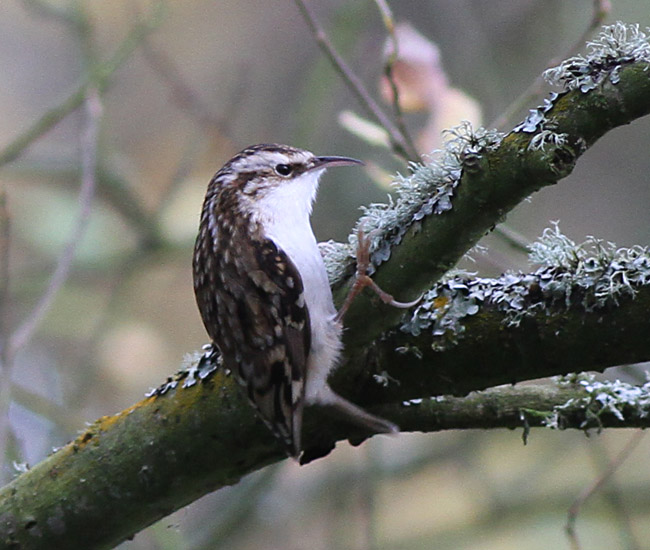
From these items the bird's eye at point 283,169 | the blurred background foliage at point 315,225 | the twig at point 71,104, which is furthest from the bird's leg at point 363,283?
the twig at point 71,104

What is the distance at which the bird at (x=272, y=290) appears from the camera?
1.68m

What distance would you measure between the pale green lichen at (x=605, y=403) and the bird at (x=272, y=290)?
12.3 inches

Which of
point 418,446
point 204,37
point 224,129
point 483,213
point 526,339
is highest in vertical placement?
point 204,37

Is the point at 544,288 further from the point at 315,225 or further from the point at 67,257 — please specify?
the point at 315,225

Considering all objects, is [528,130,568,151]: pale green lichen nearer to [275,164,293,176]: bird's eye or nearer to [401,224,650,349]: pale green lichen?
[401,224,650,349]: pale green lichen

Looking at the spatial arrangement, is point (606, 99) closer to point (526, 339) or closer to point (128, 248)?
point (526, 339)

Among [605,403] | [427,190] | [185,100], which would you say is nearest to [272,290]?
[427,190]

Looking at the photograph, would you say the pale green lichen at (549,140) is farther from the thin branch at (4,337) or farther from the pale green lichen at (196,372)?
the thin branch at (4,337)

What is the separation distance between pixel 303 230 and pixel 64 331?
8.25ft

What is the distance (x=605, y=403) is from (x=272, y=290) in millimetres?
730

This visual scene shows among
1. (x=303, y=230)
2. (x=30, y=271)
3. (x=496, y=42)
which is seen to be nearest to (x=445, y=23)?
(x=496, y=42)

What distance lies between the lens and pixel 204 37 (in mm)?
5492

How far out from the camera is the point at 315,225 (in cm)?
418

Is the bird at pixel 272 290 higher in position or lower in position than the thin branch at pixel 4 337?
lower
